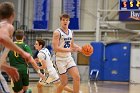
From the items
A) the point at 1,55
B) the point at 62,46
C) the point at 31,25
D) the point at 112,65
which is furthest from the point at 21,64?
the point at 31,25

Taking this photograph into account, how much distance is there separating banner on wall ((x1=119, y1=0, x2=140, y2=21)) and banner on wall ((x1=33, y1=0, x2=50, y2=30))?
3.90 m

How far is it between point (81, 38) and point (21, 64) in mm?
11648

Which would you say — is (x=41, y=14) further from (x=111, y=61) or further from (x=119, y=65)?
(x=119, y=65)

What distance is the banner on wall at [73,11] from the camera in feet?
59.4

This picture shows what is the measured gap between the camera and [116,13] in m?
18.0

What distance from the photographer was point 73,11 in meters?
18.2

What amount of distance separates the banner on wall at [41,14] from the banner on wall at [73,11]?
0.97 meters

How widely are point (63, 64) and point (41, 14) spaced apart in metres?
11.3

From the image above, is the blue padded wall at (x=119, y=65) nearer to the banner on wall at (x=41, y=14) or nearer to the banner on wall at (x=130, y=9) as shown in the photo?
the banner on wall at (x=130, y=9)

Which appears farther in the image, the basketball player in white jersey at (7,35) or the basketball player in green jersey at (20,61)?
the basketball player in green jersey at (20,61)

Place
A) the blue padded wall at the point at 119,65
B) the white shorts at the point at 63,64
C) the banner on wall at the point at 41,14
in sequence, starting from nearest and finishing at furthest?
the white shorts at the point at 63,64 → the blue padded wall at the point at 119,65 → the banner on wall at the point at 41,14

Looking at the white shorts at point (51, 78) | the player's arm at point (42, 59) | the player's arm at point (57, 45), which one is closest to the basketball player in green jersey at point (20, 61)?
the player's arm at point (57, 45)

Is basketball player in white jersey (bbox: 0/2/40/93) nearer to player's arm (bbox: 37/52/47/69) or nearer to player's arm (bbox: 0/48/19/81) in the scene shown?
player's arm (bbox: 0/48/19/81)

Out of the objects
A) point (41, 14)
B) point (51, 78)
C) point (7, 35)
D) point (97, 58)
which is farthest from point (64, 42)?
point (41, 14)
